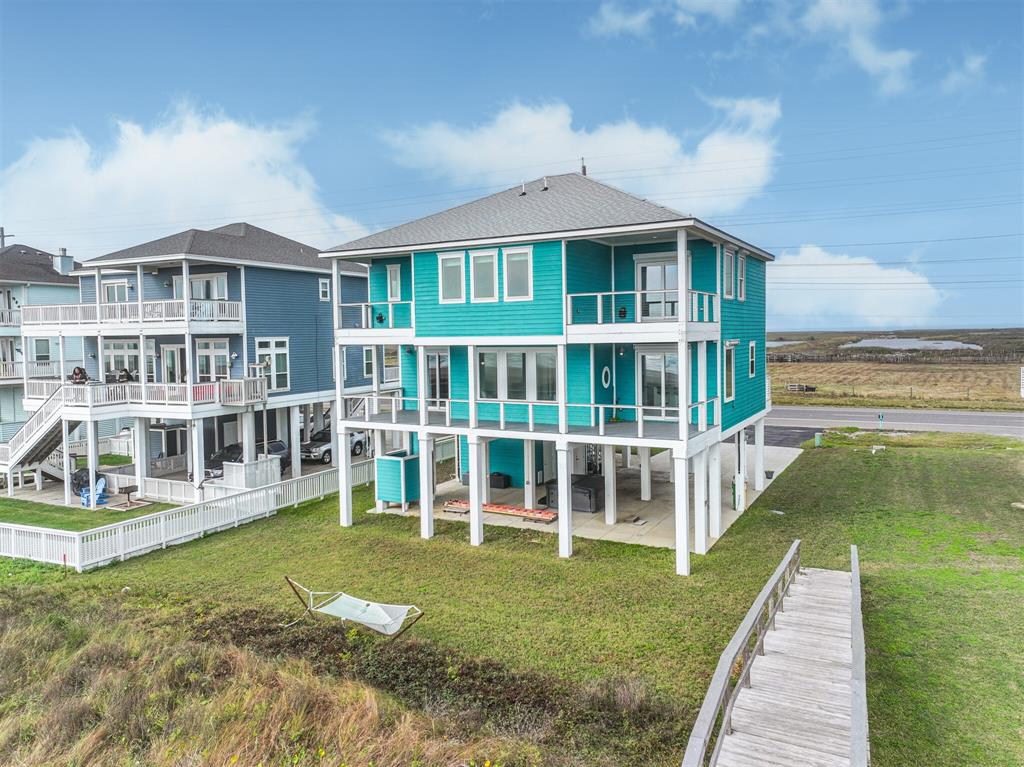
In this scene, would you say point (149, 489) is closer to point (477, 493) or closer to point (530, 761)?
point (477, 493)

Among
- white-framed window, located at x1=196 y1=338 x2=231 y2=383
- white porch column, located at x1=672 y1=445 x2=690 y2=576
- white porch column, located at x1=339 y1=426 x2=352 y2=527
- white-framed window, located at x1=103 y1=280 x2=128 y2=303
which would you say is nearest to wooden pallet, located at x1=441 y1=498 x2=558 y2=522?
white porch column, located at x1=339 y1=426 x2=352 y2=527

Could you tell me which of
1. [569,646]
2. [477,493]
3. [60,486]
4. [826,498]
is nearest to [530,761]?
[569,646]

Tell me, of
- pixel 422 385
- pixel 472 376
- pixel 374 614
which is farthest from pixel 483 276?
pixel 374 614

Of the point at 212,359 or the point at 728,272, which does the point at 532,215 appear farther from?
the point at 212,359

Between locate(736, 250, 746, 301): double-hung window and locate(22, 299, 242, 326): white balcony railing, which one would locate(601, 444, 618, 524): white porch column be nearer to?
locate(736, 250, 746, 301): double-hung window

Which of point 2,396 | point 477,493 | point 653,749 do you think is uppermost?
point 2,396

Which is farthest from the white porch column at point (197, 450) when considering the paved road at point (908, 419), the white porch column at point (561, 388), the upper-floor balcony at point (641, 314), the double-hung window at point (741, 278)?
the paved road at point (908, 419)
